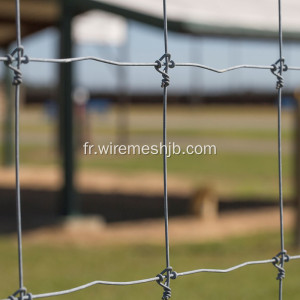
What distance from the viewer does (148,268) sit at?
259 inches

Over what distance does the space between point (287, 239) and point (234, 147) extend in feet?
49.3

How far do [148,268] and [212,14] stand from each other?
2870 millimetres

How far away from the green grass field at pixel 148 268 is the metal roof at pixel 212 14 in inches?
86.5

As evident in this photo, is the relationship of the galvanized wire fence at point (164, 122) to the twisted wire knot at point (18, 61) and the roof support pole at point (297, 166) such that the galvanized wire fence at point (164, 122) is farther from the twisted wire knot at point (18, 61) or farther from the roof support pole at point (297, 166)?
the roof support pole at point (297, 166)

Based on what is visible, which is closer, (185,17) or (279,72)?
(279,72)

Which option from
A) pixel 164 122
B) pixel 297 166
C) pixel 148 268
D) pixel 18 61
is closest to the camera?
pixel 18 61

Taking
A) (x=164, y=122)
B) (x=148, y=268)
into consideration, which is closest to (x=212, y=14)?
(x=148, y=268)

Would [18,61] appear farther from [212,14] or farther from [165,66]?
[212,14]

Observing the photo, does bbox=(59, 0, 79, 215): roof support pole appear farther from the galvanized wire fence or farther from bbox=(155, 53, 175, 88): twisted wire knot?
bbox=(155, 53, 175, 88): twisted wire knot

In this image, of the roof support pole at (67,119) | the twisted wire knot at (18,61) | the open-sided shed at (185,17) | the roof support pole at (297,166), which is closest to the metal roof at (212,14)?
the open-sided shed at (185,17)

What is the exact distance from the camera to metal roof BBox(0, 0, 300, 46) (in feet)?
24.9

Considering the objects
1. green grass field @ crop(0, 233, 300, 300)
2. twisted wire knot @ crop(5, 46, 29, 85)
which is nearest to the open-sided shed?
green grass field @ crop(0, 233, 300, 300)

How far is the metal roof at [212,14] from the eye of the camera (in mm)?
7578

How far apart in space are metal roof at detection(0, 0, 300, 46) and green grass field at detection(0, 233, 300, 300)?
7.20 feet
